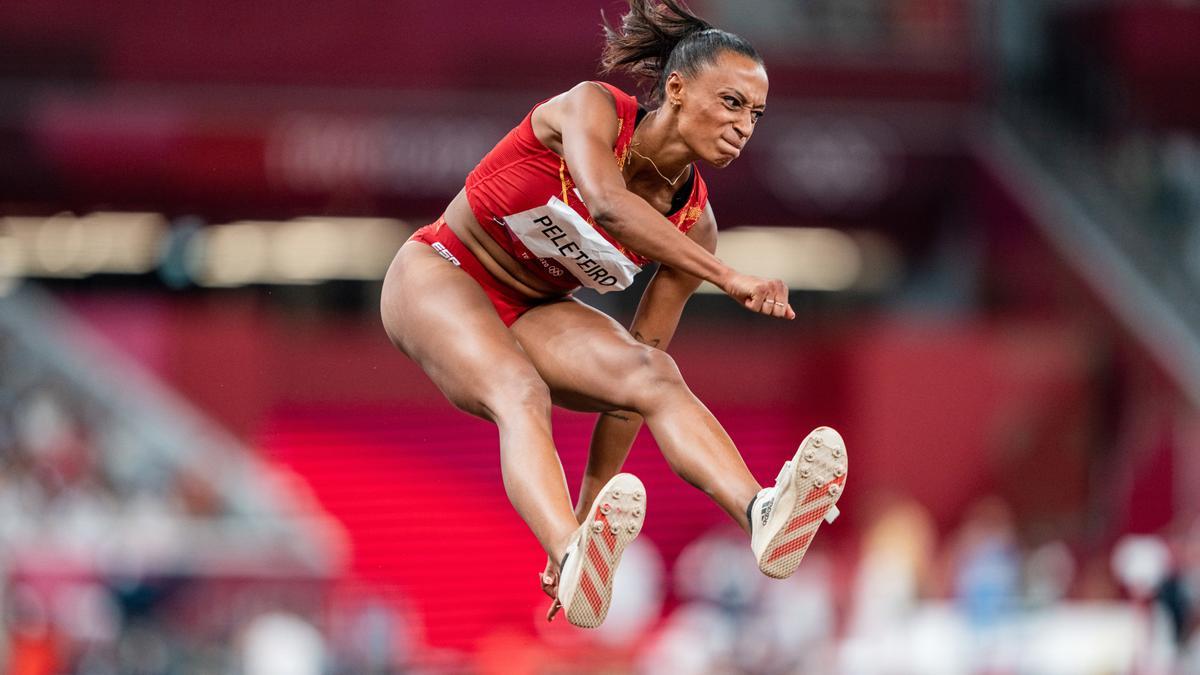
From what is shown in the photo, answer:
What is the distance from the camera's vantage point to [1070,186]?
17.8 meters

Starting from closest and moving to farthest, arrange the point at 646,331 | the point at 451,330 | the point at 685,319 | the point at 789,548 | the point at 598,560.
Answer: the point at 598,560 → the point at 789,548 → the point at 451,330 → the point at 646,331 → the point at 685,319

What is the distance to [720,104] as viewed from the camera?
5.30 meters

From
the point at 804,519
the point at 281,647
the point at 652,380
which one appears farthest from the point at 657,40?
the point at 281,647

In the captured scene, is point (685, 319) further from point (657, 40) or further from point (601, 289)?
point (657, 40)

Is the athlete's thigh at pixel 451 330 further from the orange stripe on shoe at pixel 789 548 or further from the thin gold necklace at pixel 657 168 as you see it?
the orange stripe on shoe at pixel 789 548

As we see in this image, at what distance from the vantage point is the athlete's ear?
5.36 metres

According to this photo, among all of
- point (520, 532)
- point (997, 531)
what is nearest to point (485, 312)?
point (997, 531)

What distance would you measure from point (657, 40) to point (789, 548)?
5.25 ft

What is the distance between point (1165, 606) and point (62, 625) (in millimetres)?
7426

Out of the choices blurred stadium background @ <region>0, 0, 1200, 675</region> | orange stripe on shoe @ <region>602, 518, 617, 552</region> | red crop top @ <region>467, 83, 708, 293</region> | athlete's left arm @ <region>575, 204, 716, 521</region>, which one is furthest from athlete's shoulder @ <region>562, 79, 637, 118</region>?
blurred stadium background @ <region>0, 0, 1200, 675</region>

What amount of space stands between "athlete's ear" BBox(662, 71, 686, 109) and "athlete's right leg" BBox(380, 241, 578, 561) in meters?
0.84

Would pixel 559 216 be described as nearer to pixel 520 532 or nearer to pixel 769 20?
pixel 520 532

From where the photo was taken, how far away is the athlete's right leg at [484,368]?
5207 mm

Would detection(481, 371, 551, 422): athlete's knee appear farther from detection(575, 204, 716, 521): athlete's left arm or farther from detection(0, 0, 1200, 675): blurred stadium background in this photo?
detection(0, 0, 1200, 675): blurred stadium background
